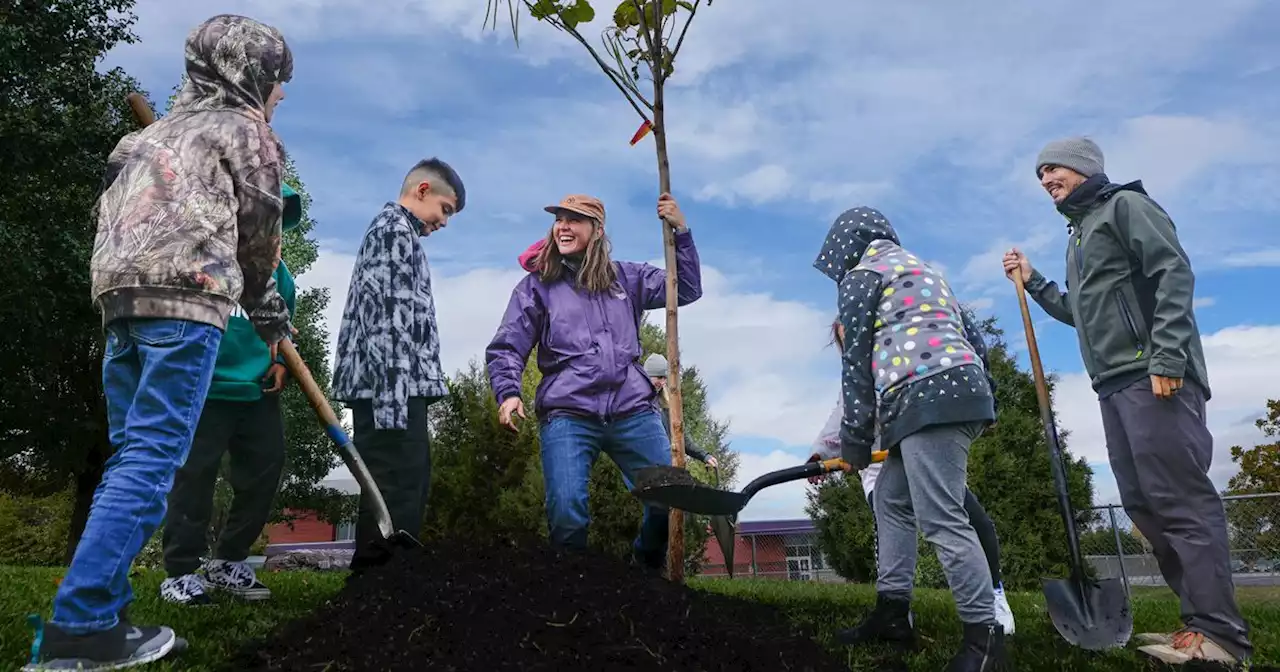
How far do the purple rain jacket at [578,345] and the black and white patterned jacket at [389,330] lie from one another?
0.32 meters

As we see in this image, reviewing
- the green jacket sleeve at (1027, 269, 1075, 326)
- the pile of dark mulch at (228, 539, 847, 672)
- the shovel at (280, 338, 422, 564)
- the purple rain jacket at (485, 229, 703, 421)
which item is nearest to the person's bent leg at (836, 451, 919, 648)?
the pile of dark mulch at (228, 539, 847, 672)

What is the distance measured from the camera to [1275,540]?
511 inches

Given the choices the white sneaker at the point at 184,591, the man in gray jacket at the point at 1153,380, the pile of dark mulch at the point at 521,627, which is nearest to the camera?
the pile of dark mulch at the point at 521,627

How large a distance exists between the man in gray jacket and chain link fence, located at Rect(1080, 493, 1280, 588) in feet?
32.5

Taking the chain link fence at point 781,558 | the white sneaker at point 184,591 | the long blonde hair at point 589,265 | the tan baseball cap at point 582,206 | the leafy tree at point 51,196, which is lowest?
the chain link fence at point 781,558

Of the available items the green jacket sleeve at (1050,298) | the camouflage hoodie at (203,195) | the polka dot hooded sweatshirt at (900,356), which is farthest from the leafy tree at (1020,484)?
the camouflage hoodie at (203,195)

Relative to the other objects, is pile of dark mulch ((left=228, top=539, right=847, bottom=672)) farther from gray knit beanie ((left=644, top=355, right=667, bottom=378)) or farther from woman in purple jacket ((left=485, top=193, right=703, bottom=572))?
gray knit beanie ((left=644, top=355, right=667, bottom=378))

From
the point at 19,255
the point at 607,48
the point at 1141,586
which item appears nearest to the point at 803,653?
the point at 607,48

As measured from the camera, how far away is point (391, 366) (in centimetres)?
410

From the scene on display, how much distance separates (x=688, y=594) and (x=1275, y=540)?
13.0 metres

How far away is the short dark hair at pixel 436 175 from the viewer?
4.63m

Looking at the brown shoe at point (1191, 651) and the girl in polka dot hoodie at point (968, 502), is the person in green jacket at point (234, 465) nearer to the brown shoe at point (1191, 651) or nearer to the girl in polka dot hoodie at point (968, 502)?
the girl in polka dot hoodie at point (968, 502)

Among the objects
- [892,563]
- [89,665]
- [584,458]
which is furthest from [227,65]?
[892,563]

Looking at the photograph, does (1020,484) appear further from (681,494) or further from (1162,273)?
(681,494)
